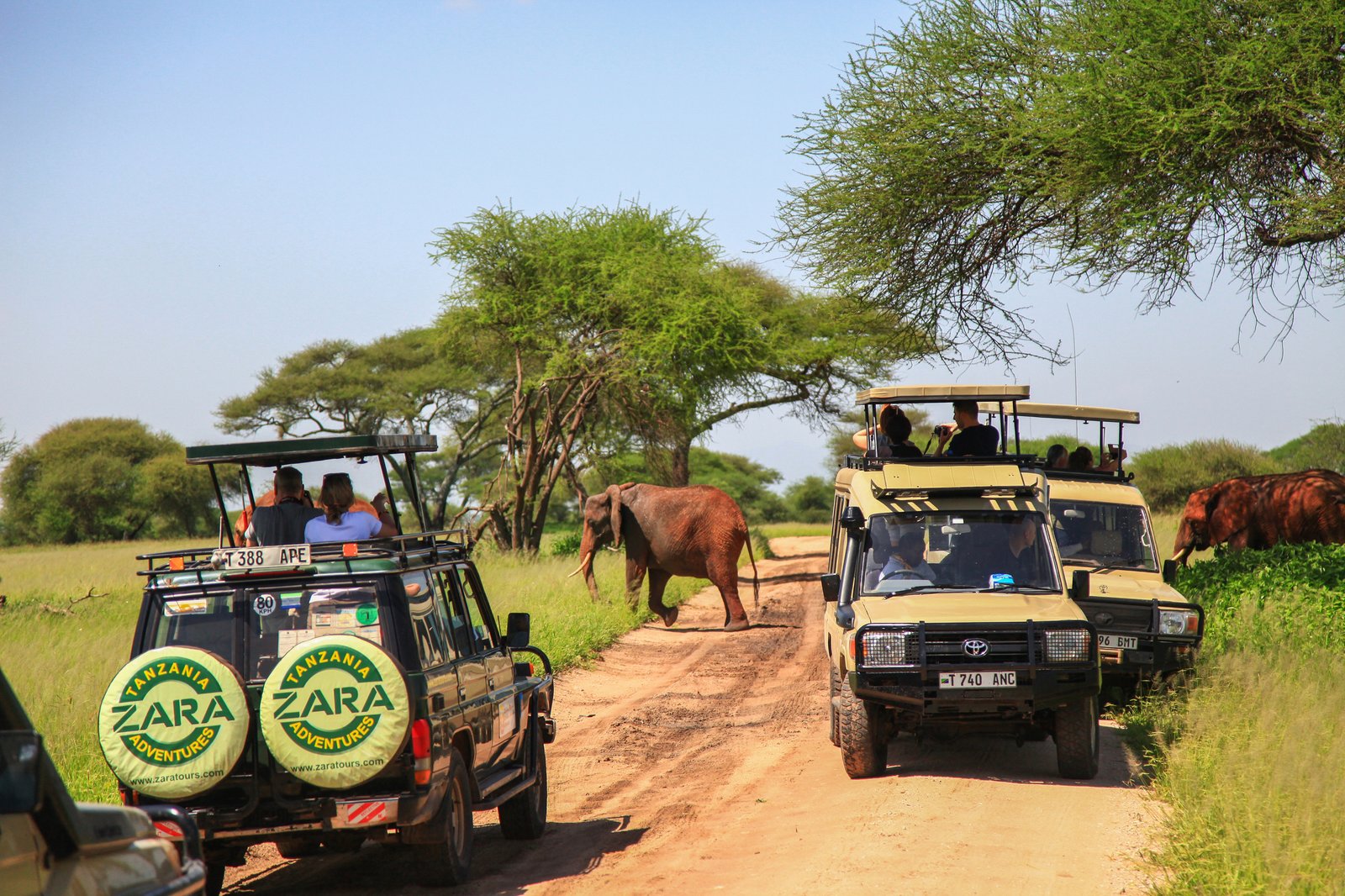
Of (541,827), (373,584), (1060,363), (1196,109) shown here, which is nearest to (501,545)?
(1060,363)

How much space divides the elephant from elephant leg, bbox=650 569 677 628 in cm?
769

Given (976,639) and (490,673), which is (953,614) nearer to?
(976,639)

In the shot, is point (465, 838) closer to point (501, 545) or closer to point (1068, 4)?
point (1068, 4)

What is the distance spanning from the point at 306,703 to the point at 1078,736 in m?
5.15

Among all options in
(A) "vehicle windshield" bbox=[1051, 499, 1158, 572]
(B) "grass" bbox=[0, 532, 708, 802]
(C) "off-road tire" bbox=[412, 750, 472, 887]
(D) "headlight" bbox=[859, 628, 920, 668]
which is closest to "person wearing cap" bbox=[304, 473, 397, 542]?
(C) "off-road tire" bbox=[412, 750, 472, 887]

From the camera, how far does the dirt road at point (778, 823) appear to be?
667 centimetres

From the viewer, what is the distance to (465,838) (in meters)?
6.77

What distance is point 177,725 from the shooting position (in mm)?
5898

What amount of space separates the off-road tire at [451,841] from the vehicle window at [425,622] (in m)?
0.52

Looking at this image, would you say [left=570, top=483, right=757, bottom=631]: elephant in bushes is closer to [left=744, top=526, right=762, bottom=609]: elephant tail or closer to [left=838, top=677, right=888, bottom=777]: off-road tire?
[left=744, top=526, right=762, bottom=609]: elephant tail

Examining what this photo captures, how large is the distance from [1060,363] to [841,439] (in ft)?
129

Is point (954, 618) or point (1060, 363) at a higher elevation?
point (1060, 363)

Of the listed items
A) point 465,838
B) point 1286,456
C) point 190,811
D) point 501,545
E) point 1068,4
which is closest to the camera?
point 190,811

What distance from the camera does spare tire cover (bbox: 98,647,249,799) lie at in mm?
5891
